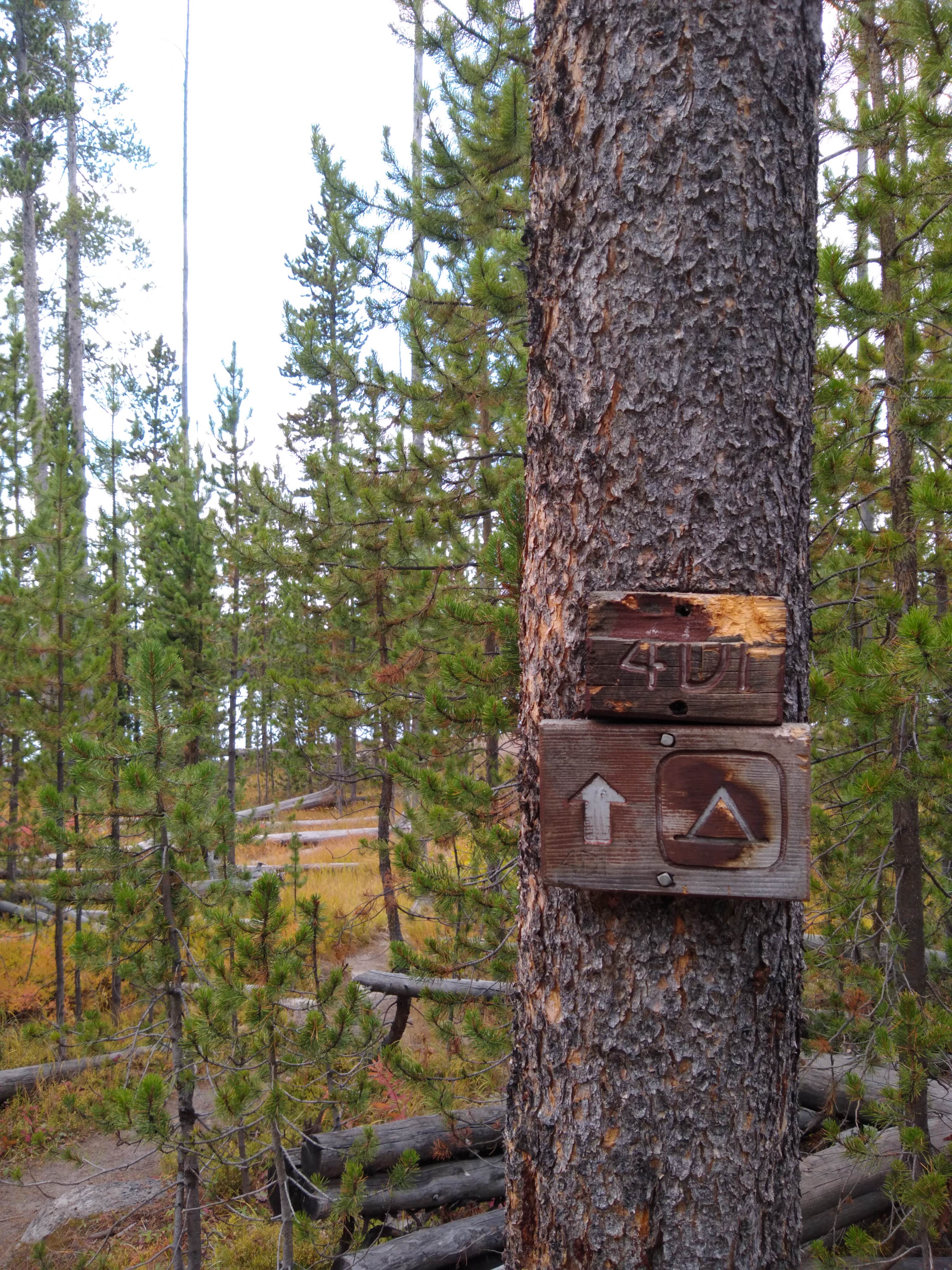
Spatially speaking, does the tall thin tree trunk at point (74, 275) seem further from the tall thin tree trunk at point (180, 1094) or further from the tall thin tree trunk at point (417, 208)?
the tall thin tree trunk at point (180, 1094)

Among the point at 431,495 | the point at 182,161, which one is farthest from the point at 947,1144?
the point at 182,161

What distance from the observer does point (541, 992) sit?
1507 mm

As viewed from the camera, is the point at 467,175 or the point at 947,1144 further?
the point at 467,175

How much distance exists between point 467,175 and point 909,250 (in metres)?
3.64

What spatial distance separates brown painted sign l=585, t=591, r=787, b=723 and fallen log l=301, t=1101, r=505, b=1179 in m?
3.61

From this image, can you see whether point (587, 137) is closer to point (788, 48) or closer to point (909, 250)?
point (788, 48)

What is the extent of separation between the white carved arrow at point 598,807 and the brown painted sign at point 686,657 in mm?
130

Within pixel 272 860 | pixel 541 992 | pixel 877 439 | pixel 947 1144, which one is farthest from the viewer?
pixel 272 860

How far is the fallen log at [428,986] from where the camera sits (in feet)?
13.5

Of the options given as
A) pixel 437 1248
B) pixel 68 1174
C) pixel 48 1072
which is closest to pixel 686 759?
pixel 437 1248

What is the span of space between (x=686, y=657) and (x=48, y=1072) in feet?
25.4

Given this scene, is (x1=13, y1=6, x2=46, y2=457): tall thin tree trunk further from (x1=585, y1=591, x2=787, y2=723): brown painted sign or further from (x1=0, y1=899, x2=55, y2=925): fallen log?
(x1=585, y1=591, x2=787, y2=723): brown painted sign

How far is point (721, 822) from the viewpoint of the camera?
4.30 ft

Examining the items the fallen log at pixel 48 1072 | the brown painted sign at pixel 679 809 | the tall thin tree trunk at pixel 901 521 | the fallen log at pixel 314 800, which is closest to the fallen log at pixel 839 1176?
the tall thin tree trunk at pixel 901 521
